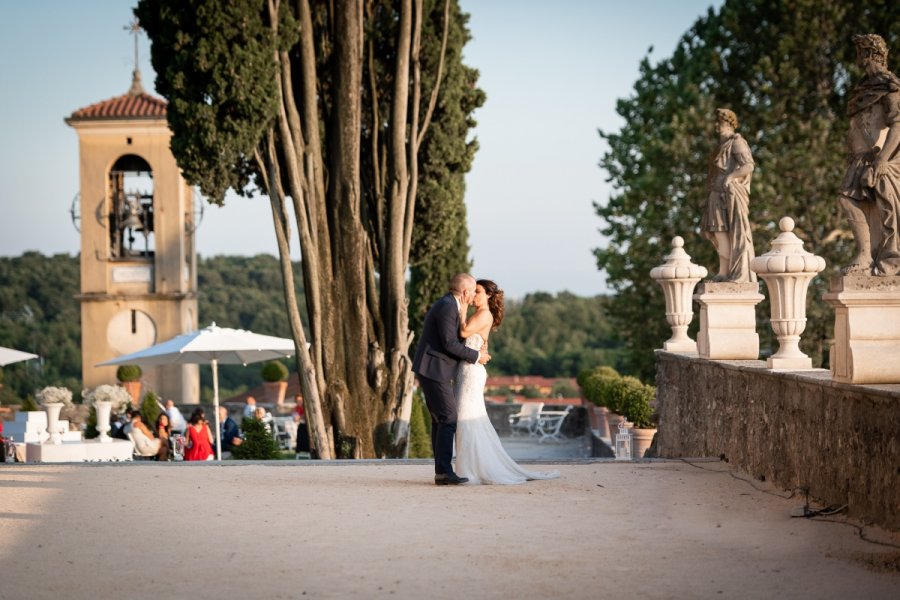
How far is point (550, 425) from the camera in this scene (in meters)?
29.1

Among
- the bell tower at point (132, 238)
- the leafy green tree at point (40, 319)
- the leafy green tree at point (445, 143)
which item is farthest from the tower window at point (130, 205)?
the leafy green tree at point (445, 143)

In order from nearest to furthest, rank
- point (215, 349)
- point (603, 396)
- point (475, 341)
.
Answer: point (475, 341) → point (215, 349) → point (603, 396)

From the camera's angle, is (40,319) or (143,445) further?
(40,319)

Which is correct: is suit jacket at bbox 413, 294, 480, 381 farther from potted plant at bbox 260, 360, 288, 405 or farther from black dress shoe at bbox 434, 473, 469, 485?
potted plant at bbox 260, 360, 288, 405

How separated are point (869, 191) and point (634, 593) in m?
3.66

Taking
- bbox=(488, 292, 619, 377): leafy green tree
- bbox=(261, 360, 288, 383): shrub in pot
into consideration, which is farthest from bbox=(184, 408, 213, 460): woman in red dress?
bbox=(488, 292, 619, 377): leafy green tree

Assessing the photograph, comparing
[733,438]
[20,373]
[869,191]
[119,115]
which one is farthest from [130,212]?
[869,191]

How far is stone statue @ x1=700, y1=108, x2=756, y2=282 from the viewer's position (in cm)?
1262

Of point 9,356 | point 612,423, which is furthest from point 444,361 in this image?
point 9,356

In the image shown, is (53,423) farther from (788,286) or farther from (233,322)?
(233,322)

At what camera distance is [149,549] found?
709 cm

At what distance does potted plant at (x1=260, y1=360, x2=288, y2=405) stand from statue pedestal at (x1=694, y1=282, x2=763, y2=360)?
20833mm

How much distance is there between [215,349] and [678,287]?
313 inches

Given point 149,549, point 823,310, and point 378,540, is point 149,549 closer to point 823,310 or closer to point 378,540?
point 378,540
